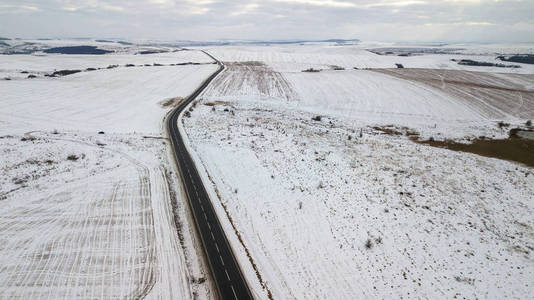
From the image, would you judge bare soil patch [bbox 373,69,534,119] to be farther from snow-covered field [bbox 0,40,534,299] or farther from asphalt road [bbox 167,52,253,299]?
asphalt road [bbox 167,52,253,299]

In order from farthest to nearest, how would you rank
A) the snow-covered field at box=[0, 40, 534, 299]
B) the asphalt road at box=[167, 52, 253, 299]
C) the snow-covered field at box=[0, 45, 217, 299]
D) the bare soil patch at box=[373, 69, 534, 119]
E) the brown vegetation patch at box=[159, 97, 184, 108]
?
the brown vegetation patch at box=[159, 97, 184, 108] → the bare soil patch at box=[373, 69, 534, 119] → the snow-covered field at box=[0, 40, 534, 299] → the asphalt road at box=[167, 52, 253, 299] → the snow-covered field at box=[0, 45, 217, 299]

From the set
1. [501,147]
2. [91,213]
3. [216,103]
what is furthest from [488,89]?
[91,213]

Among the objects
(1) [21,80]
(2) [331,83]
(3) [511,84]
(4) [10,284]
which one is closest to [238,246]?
(4) [10,284]

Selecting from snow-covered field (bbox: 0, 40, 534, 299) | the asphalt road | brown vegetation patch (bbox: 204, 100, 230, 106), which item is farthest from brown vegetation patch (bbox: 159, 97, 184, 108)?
the asphalt road

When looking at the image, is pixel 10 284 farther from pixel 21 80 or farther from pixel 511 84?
pixel 511 84

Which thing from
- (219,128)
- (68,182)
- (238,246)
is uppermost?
(219,128)

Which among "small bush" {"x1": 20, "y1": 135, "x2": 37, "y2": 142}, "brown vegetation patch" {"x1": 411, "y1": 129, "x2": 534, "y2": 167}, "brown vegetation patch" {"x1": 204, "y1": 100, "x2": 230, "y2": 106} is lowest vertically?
Result: "brown vegetation patch" {"x1": 411, "y1": 129, "x2": 534, "y2": 167}
